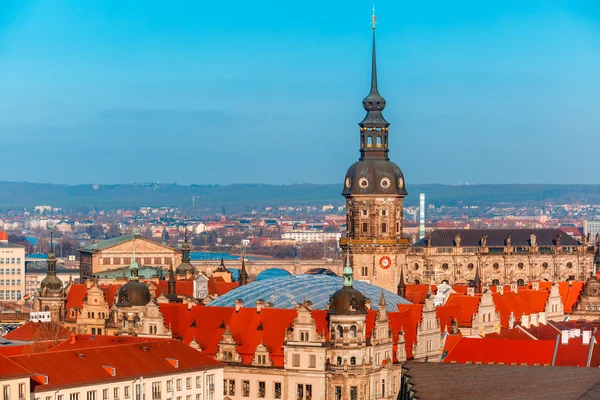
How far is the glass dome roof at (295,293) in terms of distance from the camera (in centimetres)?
11175

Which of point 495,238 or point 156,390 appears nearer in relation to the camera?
point 156,390

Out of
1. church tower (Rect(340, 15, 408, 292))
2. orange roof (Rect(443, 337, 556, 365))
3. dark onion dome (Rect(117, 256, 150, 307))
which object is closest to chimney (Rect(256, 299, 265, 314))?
dark onion dome (Rect(117, 256, 150, 307))

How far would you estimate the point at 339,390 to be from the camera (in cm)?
10069

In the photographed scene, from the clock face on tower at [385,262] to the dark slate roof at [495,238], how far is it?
1058 inches

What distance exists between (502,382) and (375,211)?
6010 centimetres

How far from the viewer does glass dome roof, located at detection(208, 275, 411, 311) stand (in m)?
112

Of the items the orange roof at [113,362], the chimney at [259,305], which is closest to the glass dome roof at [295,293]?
the chimney at [259,305]

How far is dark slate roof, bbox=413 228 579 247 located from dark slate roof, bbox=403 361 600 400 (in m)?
76.2

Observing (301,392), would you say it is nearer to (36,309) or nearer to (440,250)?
(36,309)

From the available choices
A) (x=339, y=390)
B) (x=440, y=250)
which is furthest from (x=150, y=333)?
(x=440, y=250)

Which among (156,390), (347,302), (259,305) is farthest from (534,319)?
(156,390)

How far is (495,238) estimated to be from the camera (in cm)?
17438

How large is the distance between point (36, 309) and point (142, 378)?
5504cm

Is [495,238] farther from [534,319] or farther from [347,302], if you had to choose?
[347,302]
